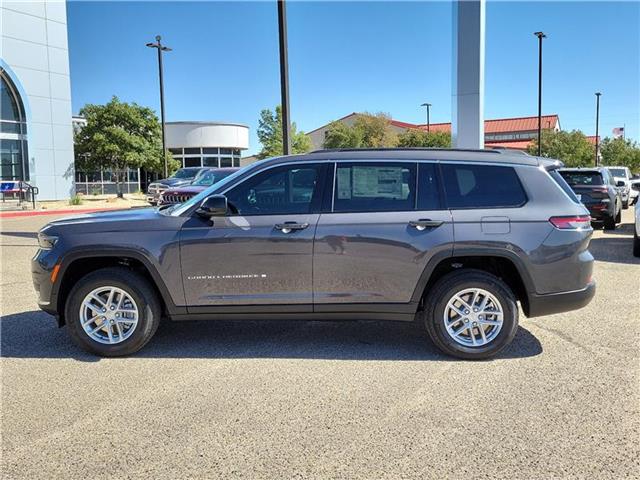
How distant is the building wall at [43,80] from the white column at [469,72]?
26395 millimetres

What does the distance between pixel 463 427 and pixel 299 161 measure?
2580 millimetres

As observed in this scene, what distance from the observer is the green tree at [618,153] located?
66812 mm

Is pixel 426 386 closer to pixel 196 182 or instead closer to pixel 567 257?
pixel 567 257

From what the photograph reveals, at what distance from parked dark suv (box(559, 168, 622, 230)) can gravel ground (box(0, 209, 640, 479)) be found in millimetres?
8377

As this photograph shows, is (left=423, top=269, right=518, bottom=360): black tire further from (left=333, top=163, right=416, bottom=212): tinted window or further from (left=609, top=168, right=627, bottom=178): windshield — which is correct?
(left=609, top=168, right=627, bottom=178): windshield

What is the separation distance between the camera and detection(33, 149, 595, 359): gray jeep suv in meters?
4.63

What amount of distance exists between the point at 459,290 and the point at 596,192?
34.3 ft

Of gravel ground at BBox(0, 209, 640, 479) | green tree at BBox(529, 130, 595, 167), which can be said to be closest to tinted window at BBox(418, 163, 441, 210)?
gravel ground at BBox(0, 209, 640, 479)

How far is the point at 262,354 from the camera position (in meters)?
4.92

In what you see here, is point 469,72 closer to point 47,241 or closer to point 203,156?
point 47,241

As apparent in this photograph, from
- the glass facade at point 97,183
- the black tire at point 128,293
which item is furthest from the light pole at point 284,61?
the glass facade at point 97,183

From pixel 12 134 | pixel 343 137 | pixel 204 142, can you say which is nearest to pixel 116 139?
pixel 12 134

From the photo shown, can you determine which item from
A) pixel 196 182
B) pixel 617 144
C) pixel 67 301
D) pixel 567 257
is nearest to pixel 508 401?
pixel 567 257

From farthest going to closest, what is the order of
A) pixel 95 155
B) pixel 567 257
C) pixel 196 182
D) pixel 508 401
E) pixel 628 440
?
1. pixel 95 155
2. pixel 196 182
3. pixel 567 257
4. pixel 508 401
5. pixel 628 440
